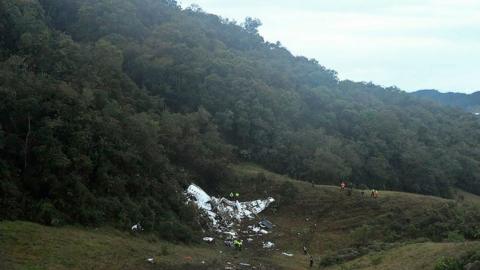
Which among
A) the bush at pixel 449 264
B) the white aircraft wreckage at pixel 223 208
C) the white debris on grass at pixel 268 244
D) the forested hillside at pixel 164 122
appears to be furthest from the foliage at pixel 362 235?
the bush at pixel 449 264

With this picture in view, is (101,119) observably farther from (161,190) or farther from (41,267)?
(41,267)

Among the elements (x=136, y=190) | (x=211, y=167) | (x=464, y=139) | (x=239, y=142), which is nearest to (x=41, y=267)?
(x=136, y=190)

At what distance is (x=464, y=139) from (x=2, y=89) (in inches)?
3135

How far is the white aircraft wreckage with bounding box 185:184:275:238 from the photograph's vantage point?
37.8m

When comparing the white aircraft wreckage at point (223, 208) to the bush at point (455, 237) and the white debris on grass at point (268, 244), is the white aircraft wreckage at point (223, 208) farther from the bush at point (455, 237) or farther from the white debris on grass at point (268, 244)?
the bush at point (455, 237)

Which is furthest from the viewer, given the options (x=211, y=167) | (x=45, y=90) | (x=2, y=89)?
(x=211, y=167)

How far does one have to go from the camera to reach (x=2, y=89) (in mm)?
28844

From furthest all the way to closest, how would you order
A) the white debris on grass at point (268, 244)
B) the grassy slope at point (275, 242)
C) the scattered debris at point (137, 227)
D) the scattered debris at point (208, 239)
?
1. the white debris on grass at point (268, 244)
2. the scattered debris at point (208, 239)
3. the scattered debris at point (137, 227)
4. the grassy slope at point (275, 242)

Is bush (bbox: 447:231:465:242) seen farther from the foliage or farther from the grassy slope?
the foliage

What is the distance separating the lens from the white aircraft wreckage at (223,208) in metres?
37.8

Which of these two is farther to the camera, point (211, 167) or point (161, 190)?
point (211, 167)

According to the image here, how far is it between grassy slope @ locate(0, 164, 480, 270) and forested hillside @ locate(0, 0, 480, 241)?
6.64 feet

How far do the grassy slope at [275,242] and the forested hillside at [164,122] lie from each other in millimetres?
2024

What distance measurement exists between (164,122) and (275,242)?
56.1ft
